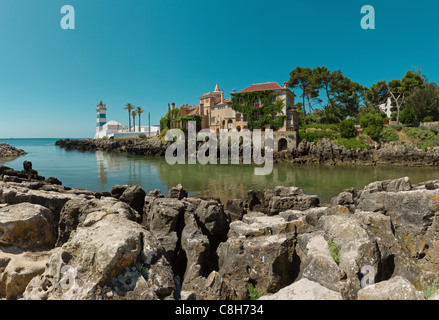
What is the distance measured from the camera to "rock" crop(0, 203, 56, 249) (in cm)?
675

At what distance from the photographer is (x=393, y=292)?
455 cm

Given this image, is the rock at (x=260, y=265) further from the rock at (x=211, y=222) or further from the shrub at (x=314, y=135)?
the shrub at (x=314, y=135)

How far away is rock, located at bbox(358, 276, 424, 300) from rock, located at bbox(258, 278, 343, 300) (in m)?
0.56

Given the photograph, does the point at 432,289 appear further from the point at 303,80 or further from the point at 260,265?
the point at 303,80

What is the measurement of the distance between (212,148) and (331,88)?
35.6 metres

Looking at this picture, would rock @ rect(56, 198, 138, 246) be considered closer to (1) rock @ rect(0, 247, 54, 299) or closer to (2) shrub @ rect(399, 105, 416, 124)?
(1) rock @ rect(0, 247, 54, 299)

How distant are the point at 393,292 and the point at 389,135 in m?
54.2

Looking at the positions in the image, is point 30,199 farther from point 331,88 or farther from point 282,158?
point 331,88

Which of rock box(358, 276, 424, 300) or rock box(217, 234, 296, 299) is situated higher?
rock box(358, 276, 424, 300)

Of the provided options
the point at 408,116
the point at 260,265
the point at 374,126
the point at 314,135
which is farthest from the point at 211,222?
the point at 408,116

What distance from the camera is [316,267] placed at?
5.80 m

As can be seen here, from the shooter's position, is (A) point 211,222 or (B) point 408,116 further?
(B) point 408,116

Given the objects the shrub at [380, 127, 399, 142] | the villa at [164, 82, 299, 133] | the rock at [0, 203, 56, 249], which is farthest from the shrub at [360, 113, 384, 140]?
the rock at [0, 203, 56, 249]

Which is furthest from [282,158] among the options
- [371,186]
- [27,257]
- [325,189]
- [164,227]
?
[27,257]
